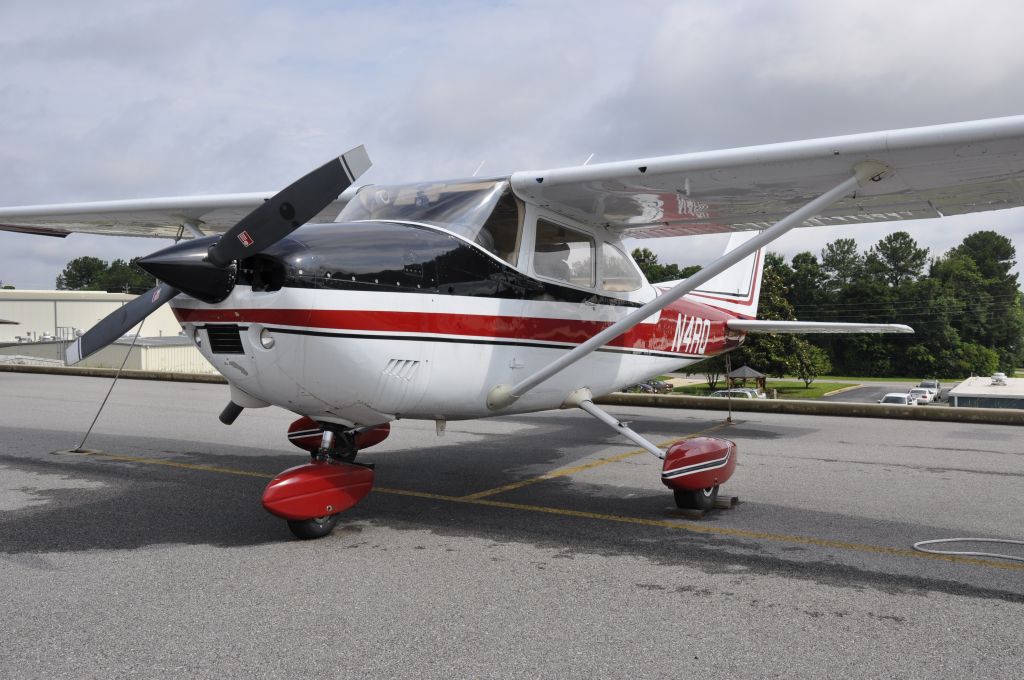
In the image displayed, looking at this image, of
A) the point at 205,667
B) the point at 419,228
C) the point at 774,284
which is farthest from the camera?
the point at 774,284

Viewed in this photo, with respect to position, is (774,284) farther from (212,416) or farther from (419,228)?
(419,228)

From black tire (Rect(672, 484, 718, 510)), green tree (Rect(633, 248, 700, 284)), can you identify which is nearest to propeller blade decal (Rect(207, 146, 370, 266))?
black tire (Rect(672, 484, 718, 510))

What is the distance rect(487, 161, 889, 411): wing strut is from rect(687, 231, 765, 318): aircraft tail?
13.3ft

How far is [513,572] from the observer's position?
4316 mm

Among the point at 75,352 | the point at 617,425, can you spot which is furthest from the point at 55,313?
the point at 617,425

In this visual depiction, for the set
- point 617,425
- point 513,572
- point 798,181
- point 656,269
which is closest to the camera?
point 513,572

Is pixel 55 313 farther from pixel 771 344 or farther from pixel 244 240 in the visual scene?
pixel 244 240

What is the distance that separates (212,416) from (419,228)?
8.31m

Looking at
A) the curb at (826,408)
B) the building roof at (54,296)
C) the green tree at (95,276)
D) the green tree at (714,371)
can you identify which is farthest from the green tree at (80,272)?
the curb at (826,408)

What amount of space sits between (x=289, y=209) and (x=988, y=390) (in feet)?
128

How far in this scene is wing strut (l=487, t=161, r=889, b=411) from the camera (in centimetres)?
516

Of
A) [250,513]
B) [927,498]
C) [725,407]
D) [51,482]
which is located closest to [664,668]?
[250,513]

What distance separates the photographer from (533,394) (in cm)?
598

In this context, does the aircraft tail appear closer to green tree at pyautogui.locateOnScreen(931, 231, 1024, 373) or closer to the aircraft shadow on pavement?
the aircraft shadow on pavement
